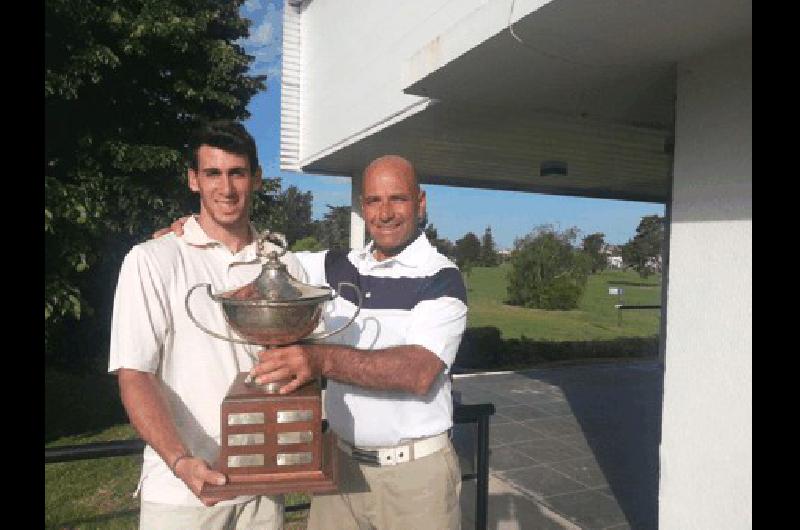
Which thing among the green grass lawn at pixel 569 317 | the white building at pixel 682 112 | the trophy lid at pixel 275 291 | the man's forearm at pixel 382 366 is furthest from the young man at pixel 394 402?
the green grass lawn at pixel 569 317

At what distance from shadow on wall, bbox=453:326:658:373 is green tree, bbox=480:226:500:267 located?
3583 centimetres

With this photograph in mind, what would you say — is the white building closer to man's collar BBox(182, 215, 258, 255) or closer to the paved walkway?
the paved walkway

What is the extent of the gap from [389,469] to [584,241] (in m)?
40.6

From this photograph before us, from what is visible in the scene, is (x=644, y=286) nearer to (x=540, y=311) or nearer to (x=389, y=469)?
(x=540, y=311)

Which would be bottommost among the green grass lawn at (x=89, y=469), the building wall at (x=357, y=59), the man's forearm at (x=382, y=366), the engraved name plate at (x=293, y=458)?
the green grass lawn at (x=89, y=469)

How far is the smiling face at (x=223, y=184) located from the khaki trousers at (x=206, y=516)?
95cm

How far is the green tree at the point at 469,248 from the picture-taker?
44.9m

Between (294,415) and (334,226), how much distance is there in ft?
173

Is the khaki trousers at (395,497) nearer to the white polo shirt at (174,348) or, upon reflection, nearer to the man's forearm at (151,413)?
the white polo shirt at (174,348)

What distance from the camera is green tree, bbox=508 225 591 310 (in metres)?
22.6

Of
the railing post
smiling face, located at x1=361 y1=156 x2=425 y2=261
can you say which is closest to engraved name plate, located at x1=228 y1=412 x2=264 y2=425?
smiling face, located at x1=361 y1=156 x2=425 y2=261
